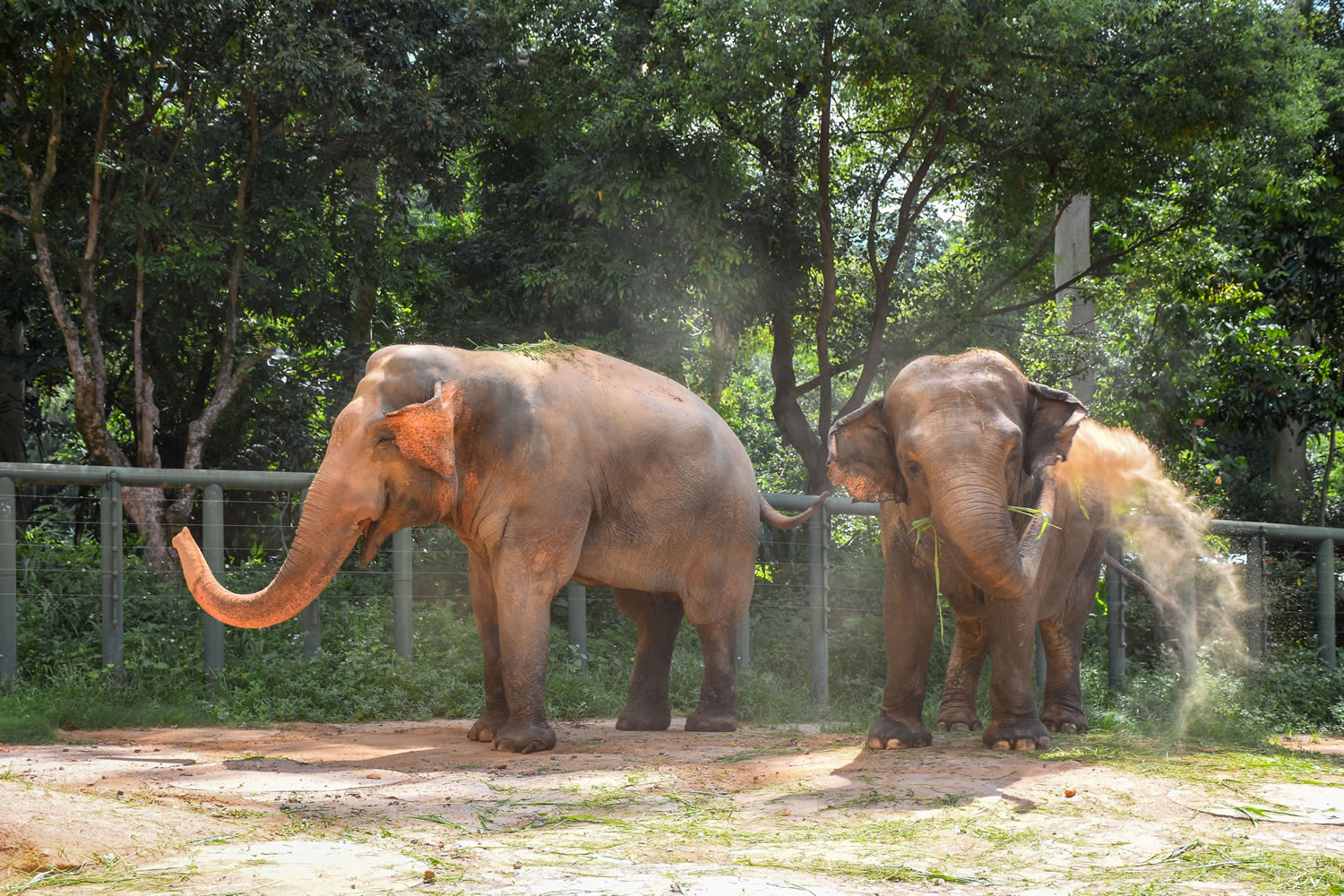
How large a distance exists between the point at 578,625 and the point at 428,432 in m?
3.11

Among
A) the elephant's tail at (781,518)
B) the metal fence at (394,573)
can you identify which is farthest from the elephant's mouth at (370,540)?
the elephant's tail at (781,518)

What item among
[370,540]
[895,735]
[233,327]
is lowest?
[895,735]

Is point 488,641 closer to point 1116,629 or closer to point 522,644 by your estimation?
point 522,644

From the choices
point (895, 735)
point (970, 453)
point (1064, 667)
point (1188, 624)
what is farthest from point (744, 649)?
point (970, 453)

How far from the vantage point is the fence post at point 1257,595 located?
11.7 m

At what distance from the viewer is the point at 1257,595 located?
467 inches

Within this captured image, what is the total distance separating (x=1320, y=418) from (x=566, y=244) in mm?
8057

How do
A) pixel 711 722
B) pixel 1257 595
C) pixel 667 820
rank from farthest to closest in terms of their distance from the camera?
pixel 1257 595, pixel 711 722, pixel 667 820

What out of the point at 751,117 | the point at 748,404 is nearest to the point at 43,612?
the point at 751,117

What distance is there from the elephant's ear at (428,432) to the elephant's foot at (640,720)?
6.65 feet

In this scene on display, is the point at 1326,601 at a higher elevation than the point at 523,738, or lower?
higher

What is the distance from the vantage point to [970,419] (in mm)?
6164

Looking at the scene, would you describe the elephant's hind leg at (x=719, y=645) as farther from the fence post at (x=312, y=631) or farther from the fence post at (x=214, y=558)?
the fence post at (x=214, y=558)

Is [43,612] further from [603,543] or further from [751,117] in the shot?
[751,117]
